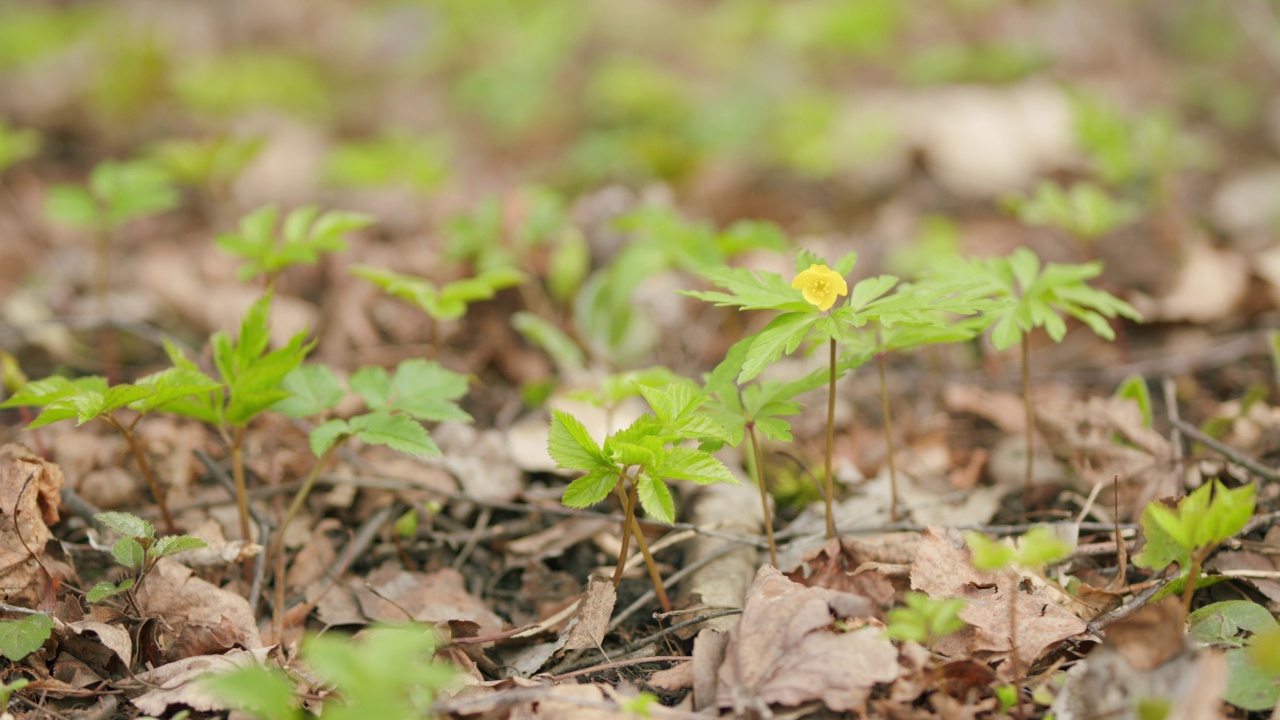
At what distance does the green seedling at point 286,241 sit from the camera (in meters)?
2.33

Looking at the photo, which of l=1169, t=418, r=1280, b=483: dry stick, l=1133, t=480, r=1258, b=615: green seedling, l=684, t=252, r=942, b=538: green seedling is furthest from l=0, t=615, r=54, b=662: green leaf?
l=1169, t=418, r=1280, b=483: dry stick

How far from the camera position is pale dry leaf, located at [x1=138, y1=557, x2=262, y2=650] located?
1858mm

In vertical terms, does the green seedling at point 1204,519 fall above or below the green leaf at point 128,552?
above

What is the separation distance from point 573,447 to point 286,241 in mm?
1214

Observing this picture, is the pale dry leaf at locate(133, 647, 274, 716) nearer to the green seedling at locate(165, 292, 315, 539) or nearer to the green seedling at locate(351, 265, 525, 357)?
the green seedling at locate(165, 292, 315, 539)

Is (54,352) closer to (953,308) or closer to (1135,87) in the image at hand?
(953,308)

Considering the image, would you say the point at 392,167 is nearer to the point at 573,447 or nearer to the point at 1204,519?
the point at 573,447

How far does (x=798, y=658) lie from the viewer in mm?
1578

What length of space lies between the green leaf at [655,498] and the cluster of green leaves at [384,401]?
419 mm

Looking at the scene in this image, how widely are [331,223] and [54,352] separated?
51.9 inches

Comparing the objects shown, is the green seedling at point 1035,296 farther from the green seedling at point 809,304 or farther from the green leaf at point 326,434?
the green leaf at point 326,434

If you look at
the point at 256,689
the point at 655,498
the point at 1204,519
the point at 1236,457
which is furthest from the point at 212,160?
the point at 1236,457

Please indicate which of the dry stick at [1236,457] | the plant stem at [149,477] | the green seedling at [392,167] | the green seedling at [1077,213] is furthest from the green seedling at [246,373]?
the green seedling at [1077,213]

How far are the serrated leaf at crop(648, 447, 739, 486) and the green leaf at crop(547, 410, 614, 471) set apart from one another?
0.11 meters
